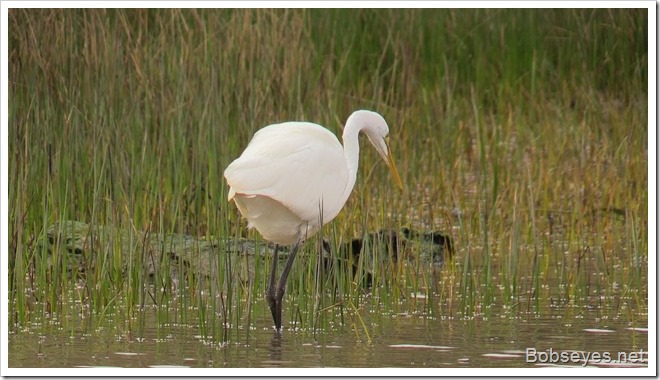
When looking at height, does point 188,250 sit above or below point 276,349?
Answer: above

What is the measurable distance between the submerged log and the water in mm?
256

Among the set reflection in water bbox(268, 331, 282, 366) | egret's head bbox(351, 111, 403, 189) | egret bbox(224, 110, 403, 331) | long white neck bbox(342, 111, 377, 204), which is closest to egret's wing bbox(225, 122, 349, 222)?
egret bbox(224, 110, 403, 331)

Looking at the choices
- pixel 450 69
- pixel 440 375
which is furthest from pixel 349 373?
pixel 450 69

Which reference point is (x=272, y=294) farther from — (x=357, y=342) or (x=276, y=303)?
(x=357, y=342)

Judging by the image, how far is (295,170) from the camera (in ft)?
19.3

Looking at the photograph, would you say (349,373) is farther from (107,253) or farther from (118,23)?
(118,23)

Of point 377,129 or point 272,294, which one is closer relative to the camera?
point 272,294

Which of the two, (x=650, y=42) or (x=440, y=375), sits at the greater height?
(x=650, y=42)

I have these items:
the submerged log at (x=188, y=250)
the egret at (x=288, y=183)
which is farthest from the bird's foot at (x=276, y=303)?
the submerged log at (x=188, y=250)

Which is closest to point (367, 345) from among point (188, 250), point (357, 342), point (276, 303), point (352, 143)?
point (357, 342)

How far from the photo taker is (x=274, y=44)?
7.97 metres

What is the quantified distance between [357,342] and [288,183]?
28.9 inches

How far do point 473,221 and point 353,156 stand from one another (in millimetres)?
1749

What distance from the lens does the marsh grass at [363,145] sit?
6.13 m
